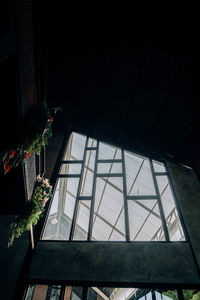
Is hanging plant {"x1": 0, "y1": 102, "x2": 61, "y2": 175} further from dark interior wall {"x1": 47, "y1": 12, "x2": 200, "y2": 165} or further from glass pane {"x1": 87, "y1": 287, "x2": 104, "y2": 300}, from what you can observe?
glass pane {"x1": 87, "y1": 287, "x2": 104, "y2": 300}

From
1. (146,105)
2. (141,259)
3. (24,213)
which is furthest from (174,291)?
(146,105)

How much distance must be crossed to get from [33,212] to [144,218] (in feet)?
13.7

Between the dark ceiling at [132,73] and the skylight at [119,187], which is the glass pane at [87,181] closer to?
the skylight at [119,187]

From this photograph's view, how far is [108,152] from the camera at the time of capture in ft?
20.4

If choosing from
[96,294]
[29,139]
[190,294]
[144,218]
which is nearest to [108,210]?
[144,218]

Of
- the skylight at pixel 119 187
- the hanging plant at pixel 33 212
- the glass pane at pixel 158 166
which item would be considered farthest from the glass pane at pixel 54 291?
the glass pane at pixel 158 166

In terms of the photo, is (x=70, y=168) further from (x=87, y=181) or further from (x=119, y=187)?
(x=119, y=187)

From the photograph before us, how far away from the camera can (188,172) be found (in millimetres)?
4820

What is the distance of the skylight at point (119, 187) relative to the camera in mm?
4898

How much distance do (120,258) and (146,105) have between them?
12.6 feet

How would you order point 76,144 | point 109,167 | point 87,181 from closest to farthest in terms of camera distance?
point 109,167, point 76,144, point 87,181

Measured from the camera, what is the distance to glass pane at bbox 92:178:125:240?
6601 mm

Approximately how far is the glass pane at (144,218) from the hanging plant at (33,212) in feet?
10.2

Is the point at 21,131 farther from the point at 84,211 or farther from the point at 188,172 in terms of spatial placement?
the point at 84,211
